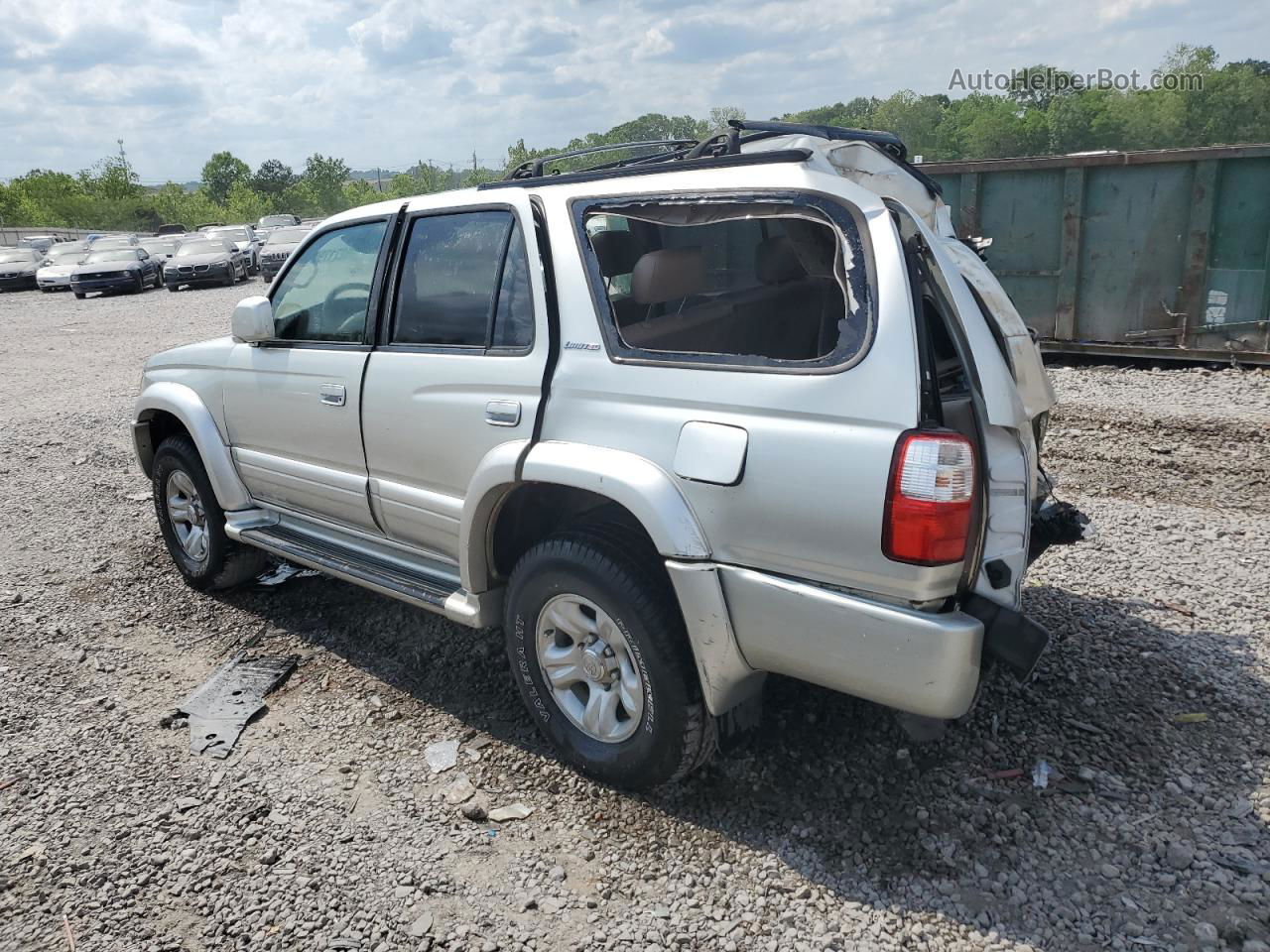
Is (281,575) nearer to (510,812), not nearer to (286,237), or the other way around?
(510,812)

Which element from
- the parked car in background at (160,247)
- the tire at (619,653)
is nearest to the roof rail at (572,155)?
the tire at (619,653)

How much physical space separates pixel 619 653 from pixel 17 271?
33.4 m

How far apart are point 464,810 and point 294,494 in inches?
72.2

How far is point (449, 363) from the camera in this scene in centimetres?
348

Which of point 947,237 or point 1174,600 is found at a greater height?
point 947,237

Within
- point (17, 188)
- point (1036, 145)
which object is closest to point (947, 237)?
point (17, 188)

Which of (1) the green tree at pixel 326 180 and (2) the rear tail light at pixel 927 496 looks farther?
(1) the green tree at pixel 326 180

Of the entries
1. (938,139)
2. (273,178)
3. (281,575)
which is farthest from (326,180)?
(281,575)

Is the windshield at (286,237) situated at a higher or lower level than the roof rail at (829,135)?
lower

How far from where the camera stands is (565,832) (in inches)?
121

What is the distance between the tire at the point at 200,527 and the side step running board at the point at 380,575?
32 cm

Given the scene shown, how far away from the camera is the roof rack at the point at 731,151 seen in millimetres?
2974

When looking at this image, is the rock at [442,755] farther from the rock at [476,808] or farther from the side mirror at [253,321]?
→ the side mirror at [253,321]

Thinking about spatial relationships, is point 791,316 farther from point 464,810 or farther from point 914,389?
point 464,810
